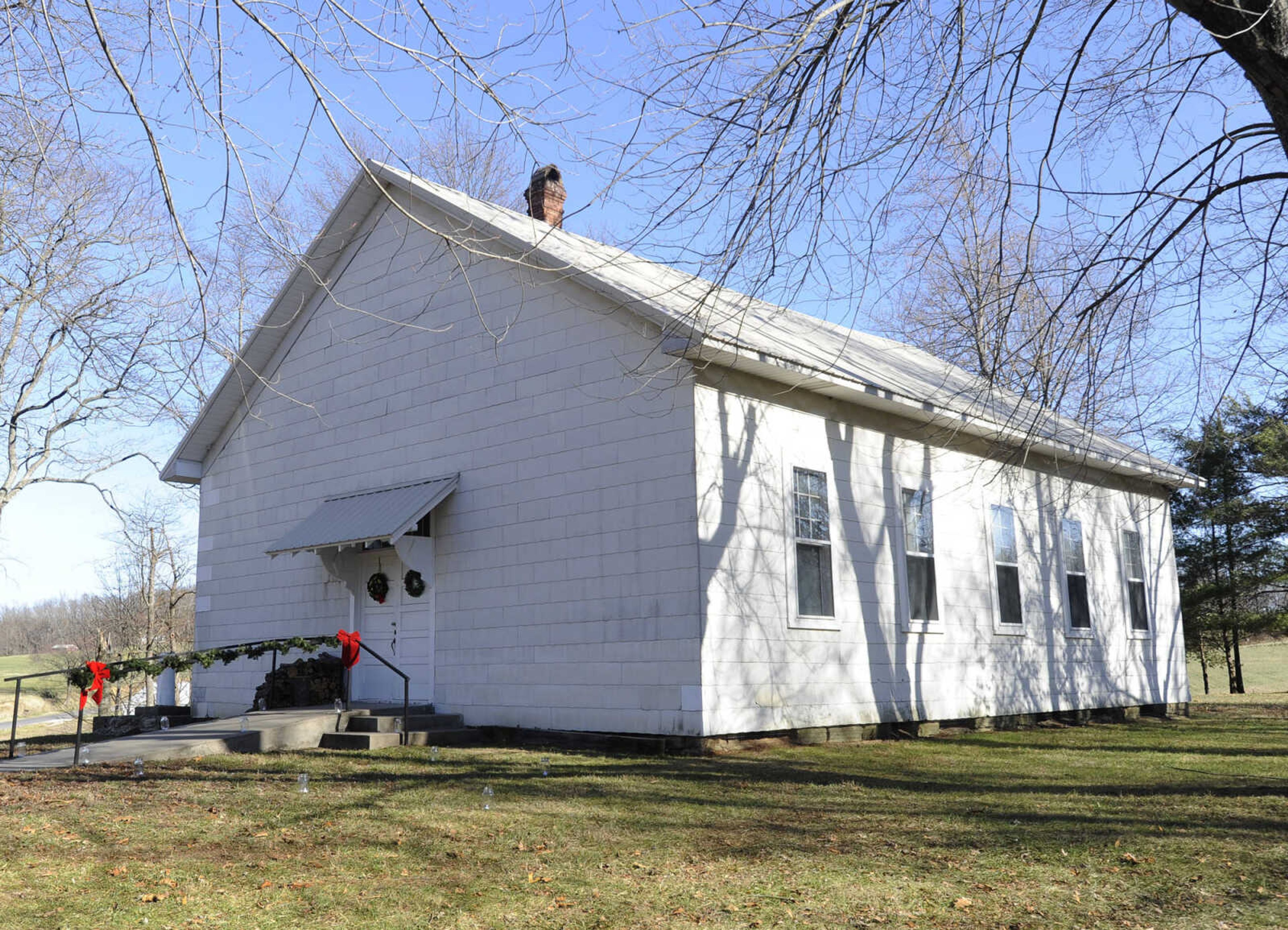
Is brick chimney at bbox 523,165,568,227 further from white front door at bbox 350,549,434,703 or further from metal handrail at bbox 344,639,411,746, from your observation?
metal handrail at bbox 344,639,411,746

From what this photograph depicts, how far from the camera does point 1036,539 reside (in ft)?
52.1

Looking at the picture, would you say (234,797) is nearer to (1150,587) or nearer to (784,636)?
(784,636)

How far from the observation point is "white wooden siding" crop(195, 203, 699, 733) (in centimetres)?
1105

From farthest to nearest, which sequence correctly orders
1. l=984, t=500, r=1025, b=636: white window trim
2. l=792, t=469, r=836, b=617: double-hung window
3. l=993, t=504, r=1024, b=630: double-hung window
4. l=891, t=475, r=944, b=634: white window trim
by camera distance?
l=993, t=504, r=1024, b=630: double-hung window → l=984, t=500, r=1025, b=636: white window trim → l=891, t=475, r=944, b=634: white window trim → l=792, t=469, r=836, b=617: double-hung window

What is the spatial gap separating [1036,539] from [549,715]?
820cm

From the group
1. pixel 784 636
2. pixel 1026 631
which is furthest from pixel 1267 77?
pixel 1026 631

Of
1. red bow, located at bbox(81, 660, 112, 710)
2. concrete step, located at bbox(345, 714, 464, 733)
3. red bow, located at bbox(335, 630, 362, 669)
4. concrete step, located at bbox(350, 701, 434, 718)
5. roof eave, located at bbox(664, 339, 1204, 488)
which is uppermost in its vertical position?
roof eave, located at bbox(664, 339, 1204, 488)

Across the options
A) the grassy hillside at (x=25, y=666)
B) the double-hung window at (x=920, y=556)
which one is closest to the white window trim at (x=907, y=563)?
the double-hung window at (x=920, y=556)

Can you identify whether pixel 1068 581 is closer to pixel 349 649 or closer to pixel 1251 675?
pixel 349 649

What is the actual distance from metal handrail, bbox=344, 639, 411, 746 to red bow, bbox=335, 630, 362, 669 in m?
0.08

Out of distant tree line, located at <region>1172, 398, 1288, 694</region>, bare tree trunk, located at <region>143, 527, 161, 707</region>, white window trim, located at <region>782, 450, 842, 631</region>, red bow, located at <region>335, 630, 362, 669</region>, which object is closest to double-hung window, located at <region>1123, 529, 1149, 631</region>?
white window trim, located at <region>782, 450, 842, 631</region>

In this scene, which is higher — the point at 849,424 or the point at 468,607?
the point at 849,424

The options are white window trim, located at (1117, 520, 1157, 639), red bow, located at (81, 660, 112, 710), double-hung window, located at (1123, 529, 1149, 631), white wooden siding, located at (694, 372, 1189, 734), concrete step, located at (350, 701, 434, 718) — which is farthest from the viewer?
double-hung window, located at (1123, 529, 1149, 631)

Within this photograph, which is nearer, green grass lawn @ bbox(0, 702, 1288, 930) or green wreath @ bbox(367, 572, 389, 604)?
green grass lawn @ bbox(0, 702, 1288, 930)
